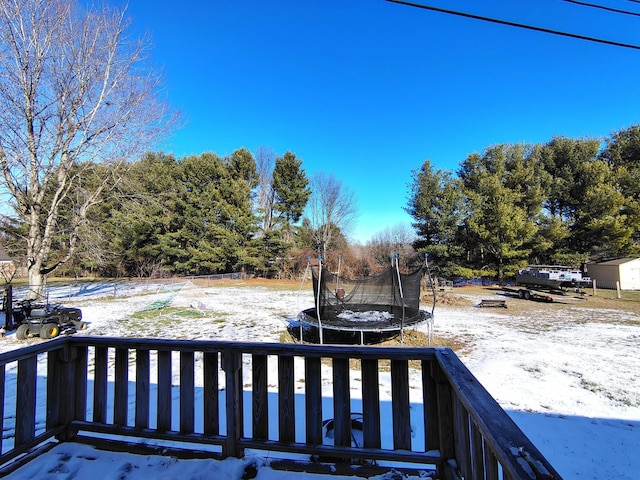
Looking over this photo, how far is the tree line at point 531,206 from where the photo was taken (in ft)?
60.3

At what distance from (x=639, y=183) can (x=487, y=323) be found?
18.1 metres

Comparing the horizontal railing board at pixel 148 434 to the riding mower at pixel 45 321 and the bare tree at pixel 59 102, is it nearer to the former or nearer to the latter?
the riding mower at pixel 45 321

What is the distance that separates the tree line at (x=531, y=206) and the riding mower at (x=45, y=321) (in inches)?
736

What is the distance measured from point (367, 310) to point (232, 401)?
6.69 metres

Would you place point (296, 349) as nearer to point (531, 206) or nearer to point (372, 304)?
point (372, 304)

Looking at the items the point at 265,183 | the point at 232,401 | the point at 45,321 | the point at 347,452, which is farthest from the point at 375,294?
the point at 265,183

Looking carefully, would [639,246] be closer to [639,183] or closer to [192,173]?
[639,183]

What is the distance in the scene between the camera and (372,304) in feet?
27.9

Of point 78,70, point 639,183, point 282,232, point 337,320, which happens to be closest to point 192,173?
point 282,232

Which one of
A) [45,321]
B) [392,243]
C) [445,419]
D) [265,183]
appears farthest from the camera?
[392,243]

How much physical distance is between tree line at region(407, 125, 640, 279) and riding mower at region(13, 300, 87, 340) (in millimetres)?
18689

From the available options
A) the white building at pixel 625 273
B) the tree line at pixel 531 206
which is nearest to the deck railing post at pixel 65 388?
the tree line at pixel 531 206

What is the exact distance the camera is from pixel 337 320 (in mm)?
6824

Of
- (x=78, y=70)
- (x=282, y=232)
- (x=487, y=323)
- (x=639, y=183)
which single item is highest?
(x=78, y=70)
